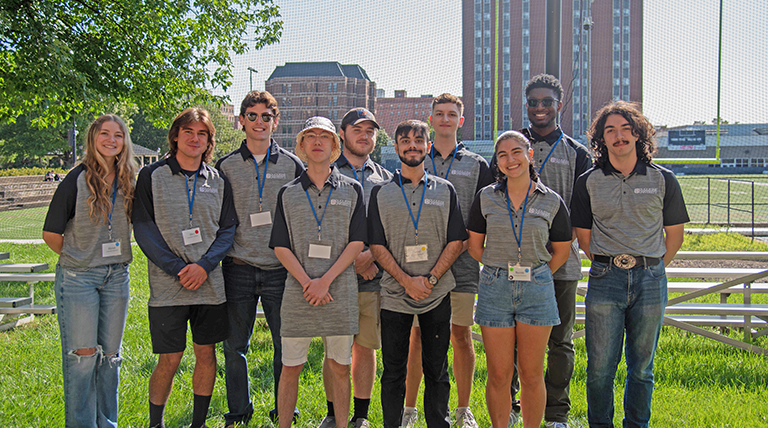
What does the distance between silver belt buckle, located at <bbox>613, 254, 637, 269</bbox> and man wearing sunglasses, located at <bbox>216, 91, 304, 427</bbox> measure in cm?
224

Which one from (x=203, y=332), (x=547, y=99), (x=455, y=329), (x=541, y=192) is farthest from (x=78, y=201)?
(x=547, y=99)

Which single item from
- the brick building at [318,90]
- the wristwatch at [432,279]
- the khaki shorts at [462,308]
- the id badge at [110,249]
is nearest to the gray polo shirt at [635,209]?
the khaki shorts at [462,308]

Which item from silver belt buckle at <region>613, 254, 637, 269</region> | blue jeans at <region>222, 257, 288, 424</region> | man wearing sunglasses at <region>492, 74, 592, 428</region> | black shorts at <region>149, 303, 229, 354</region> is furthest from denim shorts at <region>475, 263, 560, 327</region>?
black shorts at <region>149, 303, 229, 354</region>

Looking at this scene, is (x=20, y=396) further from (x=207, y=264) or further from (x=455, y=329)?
(x=455, y=329)

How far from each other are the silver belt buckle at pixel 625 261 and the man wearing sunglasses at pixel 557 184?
17.4 inches

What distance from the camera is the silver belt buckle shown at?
9.53ft

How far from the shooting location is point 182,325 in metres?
3.17

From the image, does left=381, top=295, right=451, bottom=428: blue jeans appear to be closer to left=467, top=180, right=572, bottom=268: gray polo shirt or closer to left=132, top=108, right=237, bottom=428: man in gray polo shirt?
left=467, top=180, right=572, bottom=268: gray polo shirt

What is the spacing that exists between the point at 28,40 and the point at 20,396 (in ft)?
13.9

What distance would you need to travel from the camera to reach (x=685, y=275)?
5.30 m

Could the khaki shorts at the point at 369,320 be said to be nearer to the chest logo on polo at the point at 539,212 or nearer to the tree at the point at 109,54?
the chest logo on polo at the point at 539,212

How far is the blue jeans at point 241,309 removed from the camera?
3387 millimetres

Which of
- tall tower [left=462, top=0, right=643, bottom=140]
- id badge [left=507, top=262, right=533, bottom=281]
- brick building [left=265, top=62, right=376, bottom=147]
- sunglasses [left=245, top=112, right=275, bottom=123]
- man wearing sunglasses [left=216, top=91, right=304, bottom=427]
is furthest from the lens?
tall tower [left=462, top=0, right=643, bottom=140]

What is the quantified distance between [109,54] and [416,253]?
6662 mm
